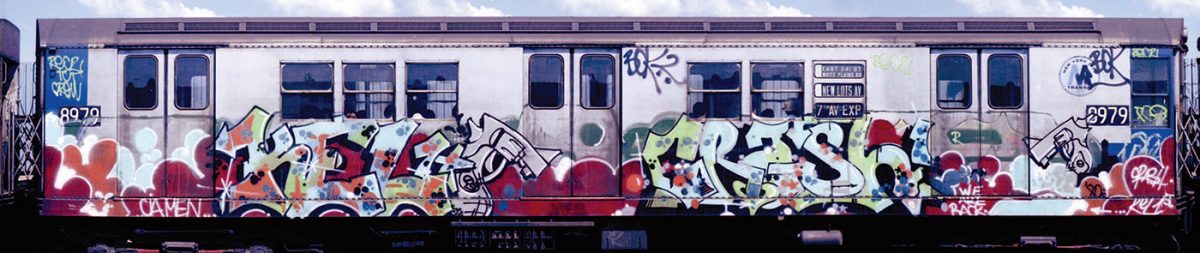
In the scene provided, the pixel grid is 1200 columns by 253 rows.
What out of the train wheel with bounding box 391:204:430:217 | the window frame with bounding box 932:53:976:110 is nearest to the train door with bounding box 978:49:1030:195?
the window frame with bounding box 932:53:976:110

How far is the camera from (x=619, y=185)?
31.3 ft

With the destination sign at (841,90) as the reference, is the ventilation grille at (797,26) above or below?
above

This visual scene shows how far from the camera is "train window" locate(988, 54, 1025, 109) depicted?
379 inches

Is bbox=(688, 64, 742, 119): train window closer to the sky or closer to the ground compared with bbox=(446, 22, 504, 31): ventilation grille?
closer to the ground

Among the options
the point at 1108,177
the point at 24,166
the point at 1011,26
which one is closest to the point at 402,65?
the point at 24,166

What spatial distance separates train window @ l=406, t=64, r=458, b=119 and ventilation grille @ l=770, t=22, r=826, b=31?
3596 millimetres

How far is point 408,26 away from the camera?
9703mm

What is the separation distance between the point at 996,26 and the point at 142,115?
31.2 feet

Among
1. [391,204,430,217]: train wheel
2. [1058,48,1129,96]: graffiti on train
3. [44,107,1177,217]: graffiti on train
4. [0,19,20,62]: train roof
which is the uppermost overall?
[0,19,20,62]: train roof

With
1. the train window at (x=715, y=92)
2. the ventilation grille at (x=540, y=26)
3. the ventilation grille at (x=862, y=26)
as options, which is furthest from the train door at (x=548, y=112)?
the ventilation grille at (x=862, y=26)

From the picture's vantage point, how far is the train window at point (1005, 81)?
Result: 9.62 metres

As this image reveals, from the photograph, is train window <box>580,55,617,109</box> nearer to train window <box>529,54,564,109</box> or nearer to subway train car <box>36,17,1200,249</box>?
subway train car <box>36,17,1200,249</box>

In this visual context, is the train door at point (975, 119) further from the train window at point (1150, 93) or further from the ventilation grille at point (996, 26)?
the train window at point (1150, 93)

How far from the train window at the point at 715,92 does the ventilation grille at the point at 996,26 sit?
2693 mm
